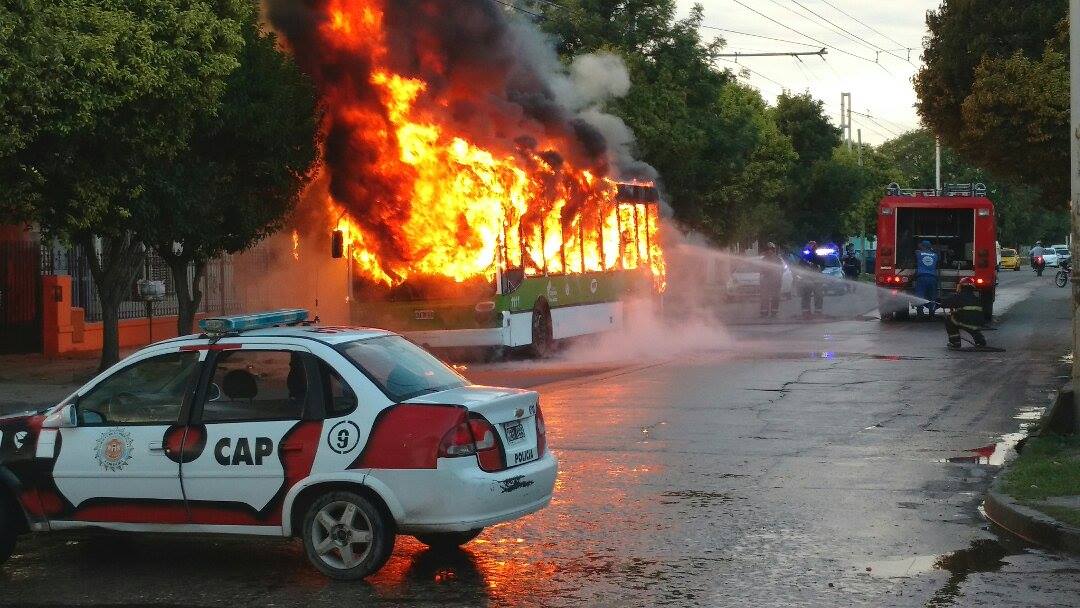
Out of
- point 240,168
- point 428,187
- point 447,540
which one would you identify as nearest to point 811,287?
point 428,187

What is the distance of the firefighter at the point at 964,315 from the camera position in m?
23.9

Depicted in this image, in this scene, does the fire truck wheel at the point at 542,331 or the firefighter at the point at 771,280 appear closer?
the fire truck wheel at the point at 542,331

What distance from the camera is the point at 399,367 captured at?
816 cm

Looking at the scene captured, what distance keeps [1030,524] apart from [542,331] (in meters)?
15.3

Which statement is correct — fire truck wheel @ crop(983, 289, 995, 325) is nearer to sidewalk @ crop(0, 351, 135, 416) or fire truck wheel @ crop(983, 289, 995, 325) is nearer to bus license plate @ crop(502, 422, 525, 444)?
sidewalk @ crop(0, 351, 135, 416)

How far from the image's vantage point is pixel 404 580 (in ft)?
25.5

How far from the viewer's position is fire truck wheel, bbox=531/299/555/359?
76.3 ft

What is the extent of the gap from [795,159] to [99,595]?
5721 centimetres

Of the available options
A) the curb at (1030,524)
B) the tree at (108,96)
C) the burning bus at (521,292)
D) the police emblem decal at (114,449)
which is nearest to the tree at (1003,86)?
the burning bus at (521,292)

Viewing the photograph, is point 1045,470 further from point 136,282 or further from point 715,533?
point 136,282

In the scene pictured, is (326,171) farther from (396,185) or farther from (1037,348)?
(1037,348)

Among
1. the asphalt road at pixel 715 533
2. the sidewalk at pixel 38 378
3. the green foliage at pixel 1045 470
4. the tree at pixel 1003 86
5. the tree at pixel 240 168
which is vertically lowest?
the asphalt road at pixel 715 533

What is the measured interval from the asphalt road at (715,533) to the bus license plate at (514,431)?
2.48 ft

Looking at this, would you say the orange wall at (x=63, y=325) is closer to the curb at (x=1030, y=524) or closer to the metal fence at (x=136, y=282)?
the metal fence at (x=136, y=282)
